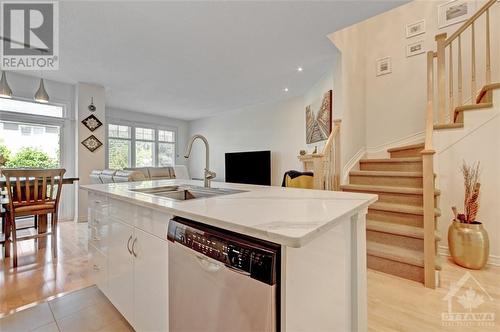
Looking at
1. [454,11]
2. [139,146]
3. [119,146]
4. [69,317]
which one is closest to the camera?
[69,317]

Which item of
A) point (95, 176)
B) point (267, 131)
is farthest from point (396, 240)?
point (95, 176)

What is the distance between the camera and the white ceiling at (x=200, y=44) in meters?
2.28

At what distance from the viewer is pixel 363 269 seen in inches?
45.0

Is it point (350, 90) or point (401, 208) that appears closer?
point (401, 208)

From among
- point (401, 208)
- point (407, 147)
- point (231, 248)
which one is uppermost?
point (407, 147)

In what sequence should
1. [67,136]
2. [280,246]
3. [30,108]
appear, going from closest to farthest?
[280,246] < [30,108] < [67,136]

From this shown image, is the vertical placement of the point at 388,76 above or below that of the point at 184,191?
above

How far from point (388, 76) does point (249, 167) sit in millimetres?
3634

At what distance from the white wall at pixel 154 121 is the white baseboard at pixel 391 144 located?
6.06m

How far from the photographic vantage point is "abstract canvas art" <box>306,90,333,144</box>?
11.7ft

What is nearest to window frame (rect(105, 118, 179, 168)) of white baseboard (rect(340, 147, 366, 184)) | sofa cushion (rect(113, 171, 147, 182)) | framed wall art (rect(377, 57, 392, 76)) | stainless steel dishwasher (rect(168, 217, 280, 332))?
sofa cushion (rect(113, 171, 147, 182))

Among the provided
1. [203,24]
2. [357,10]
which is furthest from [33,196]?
[357,10]

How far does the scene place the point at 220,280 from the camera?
80 cm

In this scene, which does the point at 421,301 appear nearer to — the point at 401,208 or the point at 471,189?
the point at 401,208
